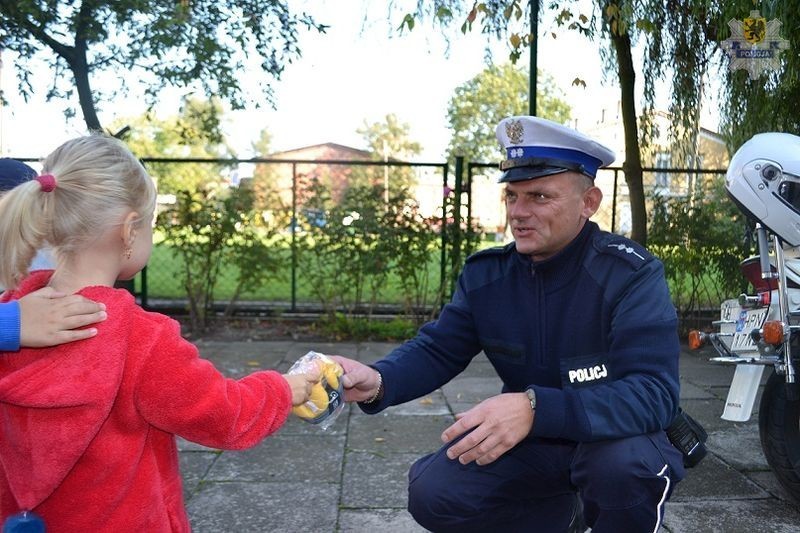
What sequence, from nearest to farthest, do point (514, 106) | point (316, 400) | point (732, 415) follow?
point (316, 400)
point (732, 415)
point (514, 106)

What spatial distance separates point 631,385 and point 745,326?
136cm

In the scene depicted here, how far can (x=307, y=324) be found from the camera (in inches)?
331

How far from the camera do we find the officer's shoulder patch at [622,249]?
2424 millimetres

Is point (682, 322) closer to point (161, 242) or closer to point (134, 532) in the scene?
point (161, 242)

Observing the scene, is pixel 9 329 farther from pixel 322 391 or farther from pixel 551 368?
pixel 551 368

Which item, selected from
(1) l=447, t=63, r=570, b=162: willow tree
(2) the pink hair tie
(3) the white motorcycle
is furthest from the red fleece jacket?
(1) l=447, t=63, r=570, b=162: willow tree

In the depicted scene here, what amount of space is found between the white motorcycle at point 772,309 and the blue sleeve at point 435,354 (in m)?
1.18

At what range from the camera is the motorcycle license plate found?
10.4ft

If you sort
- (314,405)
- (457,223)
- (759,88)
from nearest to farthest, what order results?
(314,405) → (759,88) → (457,223)

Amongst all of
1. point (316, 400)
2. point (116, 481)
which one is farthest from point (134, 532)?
point (316, 400)

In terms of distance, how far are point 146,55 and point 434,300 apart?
367cm

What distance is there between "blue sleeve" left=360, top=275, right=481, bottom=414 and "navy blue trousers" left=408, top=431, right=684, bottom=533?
26cm

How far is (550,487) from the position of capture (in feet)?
8.70

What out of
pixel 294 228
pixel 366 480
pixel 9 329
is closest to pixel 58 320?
pixel 9 329
